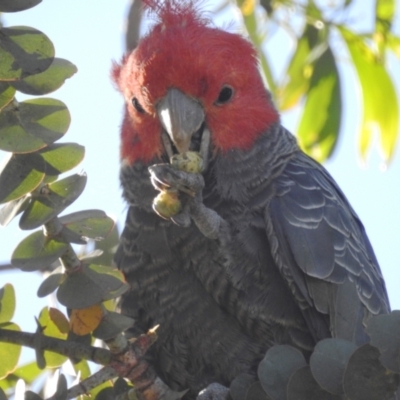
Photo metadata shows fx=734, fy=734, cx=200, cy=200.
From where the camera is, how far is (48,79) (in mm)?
1600

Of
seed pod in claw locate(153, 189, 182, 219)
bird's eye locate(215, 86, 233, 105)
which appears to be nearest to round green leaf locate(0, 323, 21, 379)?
seed pod in claw locate(153, 189, 182, 219)

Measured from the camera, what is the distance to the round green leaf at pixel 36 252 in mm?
1700

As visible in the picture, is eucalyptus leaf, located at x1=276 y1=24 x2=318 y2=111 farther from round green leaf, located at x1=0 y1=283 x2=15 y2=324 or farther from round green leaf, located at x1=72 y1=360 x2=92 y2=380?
round green leaf, located at x1=0 y1=283 x2=15 y2=324

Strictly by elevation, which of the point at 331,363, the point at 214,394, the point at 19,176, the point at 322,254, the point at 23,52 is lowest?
the point at 214,394

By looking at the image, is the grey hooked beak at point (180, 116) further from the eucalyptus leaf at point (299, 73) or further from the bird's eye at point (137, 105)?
the eucalyptus leaf at point (299, 73)

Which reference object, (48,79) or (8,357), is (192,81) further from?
(8,357)

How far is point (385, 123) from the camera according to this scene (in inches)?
152

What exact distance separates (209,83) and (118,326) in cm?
109

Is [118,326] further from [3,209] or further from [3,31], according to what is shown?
[3,31]

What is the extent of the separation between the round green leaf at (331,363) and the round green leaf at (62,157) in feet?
2.38

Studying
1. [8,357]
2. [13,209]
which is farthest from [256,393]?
[13,209]

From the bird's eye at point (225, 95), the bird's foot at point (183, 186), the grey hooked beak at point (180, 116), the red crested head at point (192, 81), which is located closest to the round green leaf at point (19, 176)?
the bird's foot at point (183, 186)

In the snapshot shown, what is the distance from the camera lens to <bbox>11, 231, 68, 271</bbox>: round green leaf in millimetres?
1700

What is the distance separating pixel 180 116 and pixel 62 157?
87 cm
